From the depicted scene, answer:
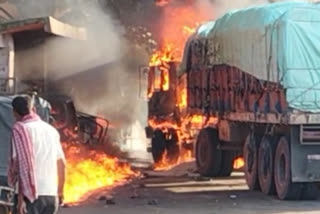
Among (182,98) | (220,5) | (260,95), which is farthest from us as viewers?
(220,5)

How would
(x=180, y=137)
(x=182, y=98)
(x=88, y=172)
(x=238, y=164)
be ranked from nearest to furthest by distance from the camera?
(x=88, y=172), (x=238, y=164), (x=182, y=98), (x=180, y=137)

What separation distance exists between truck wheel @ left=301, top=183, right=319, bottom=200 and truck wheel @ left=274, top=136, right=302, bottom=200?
116mm

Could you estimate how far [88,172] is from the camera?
20.5 meters

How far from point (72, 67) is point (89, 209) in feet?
29.1

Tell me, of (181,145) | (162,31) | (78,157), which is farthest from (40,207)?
(162,31)

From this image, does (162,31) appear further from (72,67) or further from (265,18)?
(265,18)

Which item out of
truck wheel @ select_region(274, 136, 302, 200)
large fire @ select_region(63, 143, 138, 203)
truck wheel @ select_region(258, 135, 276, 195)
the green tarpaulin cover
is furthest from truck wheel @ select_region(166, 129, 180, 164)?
truck wheel @ select_region(274, 136, 302, 200)

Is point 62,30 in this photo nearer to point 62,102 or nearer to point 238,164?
point 62,102

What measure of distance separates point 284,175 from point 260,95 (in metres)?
1.55

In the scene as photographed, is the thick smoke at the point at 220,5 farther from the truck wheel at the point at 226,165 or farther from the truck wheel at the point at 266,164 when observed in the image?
the truck wheel at the point at 266,164

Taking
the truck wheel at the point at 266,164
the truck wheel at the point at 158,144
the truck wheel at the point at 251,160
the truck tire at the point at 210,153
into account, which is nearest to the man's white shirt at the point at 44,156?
the truck wheel at the point at 266,164

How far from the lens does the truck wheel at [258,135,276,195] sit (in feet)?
58.2

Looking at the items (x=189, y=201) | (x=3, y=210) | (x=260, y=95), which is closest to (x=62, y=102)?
(x=189, y=201)

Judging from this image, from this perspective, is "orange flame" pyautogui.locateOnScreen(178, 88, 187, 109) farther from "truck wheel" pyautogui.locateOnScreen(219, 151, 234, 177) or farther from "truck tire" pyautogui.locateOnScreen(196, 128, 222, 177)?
"truck wheel" pyautogui.locateOnScreen(219, 151, 234, 177)
